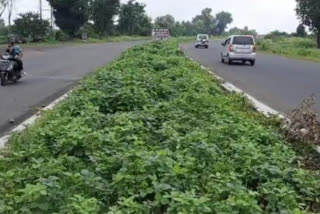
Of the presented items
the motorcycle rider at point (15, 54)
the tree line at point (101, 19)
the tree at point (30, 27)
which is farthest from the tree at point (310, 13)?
the motorcycle rider at point (15, 54)

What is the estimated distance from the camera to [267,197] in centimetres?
468

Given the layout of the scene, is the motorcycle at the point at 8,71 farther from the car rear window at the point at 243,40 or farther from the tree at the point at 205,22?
the tree at the point at 205,22

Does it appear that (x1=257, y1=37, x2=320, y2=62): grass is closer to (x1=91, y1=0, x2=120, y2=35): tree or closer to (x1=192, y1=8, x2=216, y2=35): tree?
(x1=91, y1=0, x2=120, y2=35): tree

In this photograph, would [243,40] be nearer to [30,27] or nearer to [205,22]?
[30,27]

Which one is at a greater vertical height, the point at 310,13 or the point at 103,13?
the point at 310,13

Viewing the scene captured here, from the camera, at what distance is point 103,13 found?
9606cm

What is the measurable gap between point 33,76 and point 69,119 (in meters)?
14.0

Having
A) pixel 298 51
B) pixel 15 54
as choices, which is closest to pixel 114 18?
pixel 298 51

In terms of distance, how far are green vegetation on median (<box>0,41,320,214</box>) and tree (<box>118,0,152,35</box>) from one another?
100 meters

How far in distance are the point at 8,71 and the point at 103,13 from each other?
8057 centimetres

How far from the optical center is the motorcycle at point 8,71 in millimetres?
16938

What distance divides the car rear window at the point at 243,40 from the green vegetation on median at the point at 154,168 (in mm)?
22925

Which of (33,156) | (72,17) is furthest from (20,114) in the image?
(72,17)

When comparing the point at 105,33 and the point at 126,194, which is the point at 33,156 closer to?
the point at 126,194
